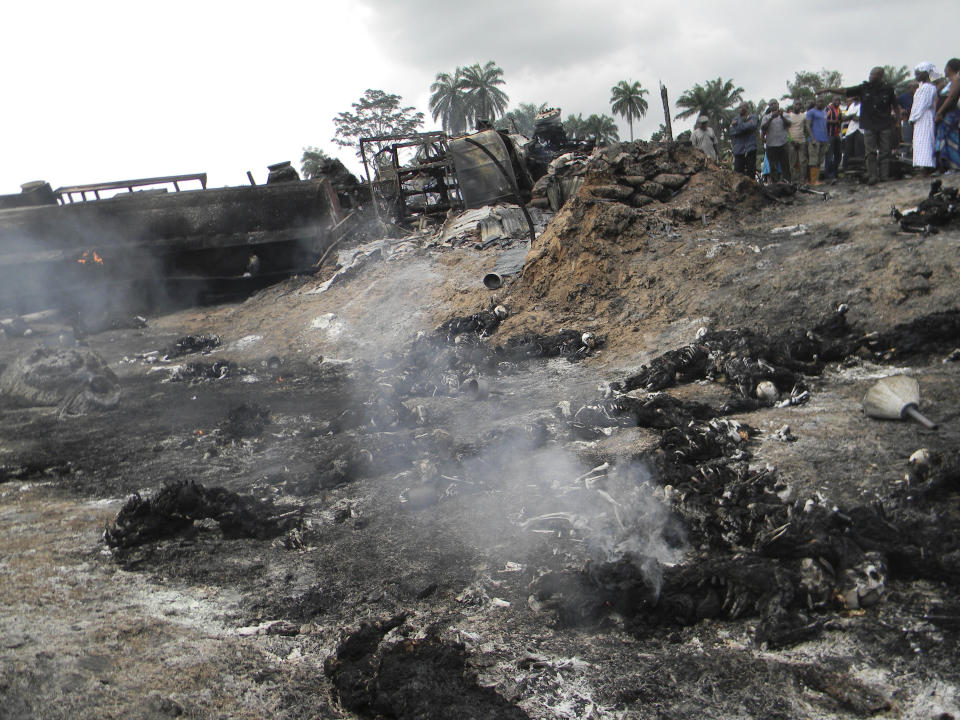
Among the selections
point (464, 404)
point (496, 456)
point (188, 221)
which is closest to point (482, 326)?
point (464, 404)

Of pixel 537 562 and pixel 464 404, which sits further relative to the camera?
pixel 464 404

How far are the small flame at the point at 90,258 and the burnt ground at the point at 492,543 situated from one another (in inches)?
251

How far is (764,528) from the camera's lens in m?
3.08

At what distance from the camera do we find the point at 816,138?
10.9 meters

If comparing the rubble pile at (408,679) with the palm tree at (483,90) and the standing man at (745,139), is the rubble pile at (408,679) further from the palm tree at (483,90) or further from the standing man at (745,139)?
the palm tree at (483,90)

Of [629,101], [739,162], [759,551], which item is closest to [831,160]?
[739,162]

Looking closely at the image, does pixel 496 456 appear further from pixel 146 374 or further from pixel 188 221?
pixel 188 221

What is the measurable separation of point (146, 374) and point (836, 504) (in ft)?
31.0

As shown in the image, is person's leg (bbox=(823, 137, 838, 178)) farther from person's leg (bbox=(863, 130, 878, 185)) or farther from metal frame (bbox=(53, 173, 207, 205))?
metal frame (bbox=(53, 173, 207, 205))

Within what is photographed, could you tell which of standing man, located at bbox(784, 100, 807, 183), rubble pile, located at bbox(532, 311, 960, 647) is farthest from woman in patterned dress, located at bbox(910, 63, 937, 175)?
rubble pile, located at bbox(532, 311, 960, 647)

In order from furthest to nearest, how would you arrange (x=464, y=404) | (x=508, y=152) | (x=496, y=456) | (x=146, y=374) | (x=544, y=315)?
(x=508, y=152) < (x=146, y=374) < (x=544, y=315) < (x=464, y=404) < (x=496, y=456)

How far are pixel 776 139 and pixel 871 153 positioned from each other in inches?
67.6

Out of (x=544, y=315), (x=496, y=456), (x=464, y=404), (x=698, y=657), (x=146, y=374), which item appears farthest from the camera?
(x=146, y=374)

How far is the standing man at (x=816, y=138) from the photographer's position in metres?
10.8
